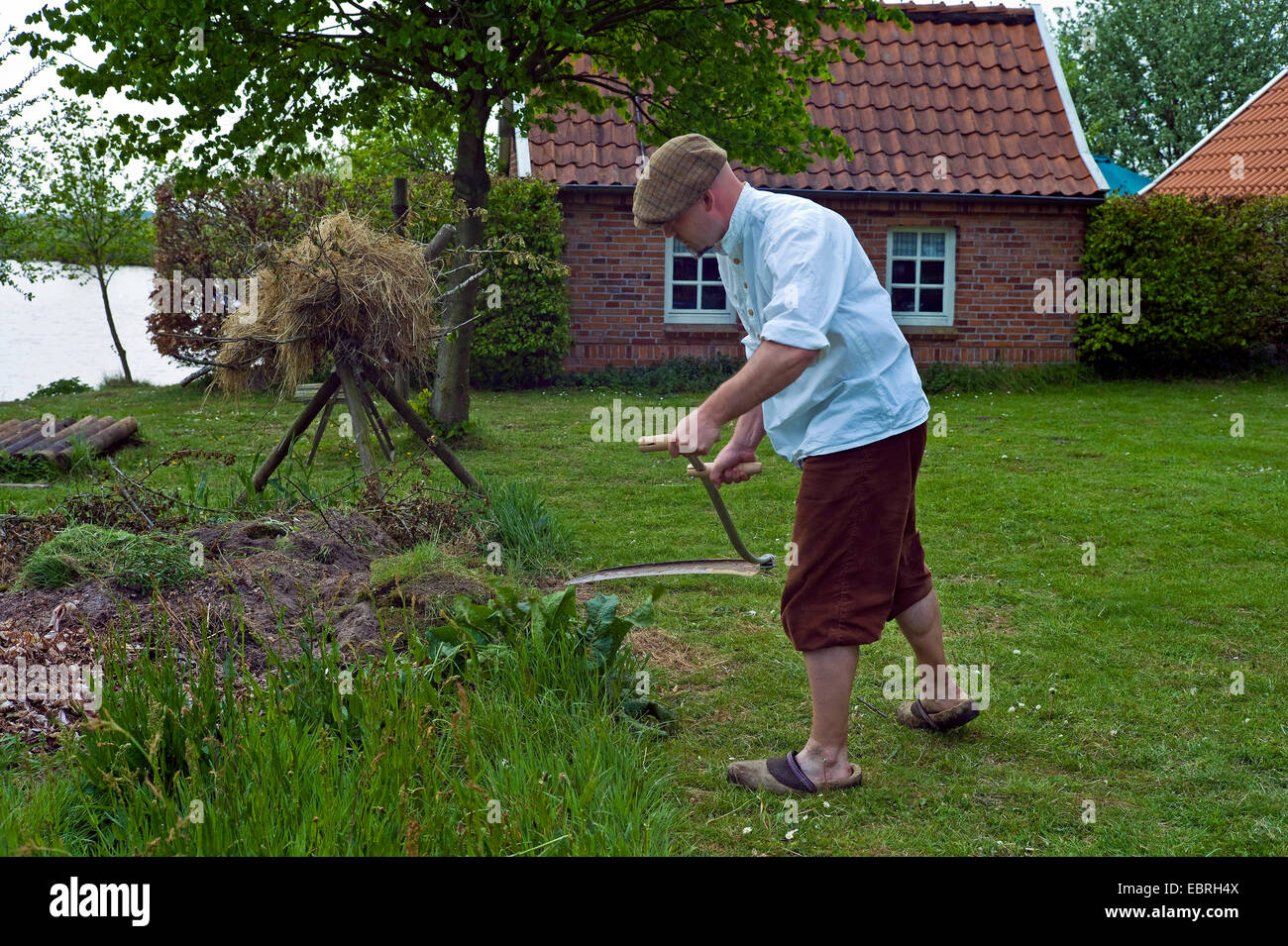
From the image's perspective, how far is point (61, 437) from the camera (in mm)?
9844

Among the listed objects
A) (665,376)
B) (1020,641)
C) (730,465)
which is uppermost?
(665,376)

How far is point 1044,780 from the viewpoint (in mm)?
3660

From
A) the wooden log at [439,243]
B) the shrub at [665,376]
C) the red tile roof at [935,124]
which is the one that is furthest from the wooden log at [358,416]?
the red tile roof at [935,124]

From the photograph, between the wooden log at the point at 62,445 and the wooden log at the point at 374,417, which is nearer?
the wooden log at the point at 374,417

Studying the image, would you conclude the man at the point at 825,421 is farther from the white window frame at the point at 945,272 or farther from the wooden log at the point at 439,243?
the white window frame at the point at 945,272

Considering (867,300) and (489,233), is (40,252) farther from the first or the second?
(867,300)

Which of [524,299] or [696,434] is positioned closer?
[696,434]

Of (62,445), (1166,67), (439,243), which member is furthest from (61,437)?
(1166,67)

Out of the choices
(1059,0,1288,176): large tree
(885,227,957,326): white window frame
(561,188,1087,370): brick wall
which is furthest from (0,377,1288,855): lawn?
(1059,0,1288,176): large tree

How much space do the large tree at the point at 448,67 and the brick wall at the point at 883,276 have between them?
4.89 metres

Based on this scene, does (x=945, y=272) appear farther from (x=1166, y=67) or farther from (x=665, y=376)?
(x=1166, y=67)

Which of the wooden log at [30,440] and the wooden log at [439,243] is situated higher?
the wooden log at [439,243]

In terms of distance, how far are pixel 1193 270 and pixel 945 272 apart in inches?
126

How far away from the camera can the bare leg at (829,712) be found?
3.53 meters
